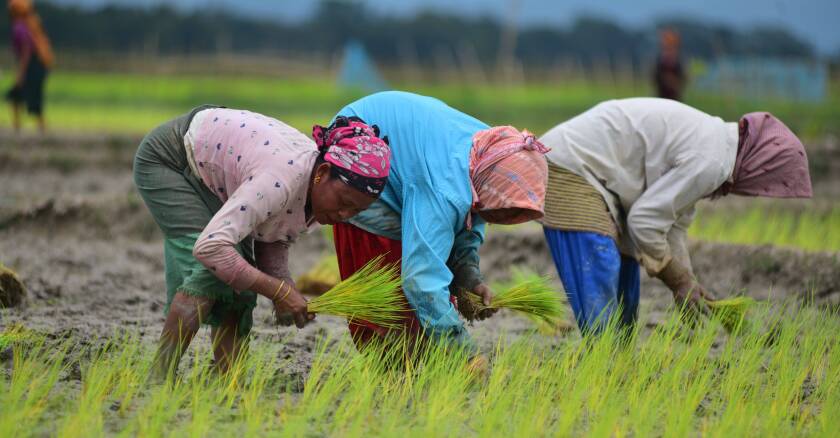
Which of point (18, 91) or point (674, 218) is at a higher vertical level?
point (674, 218)

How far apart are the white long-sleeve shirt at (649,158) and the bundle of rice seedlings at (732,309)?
28 centimetres

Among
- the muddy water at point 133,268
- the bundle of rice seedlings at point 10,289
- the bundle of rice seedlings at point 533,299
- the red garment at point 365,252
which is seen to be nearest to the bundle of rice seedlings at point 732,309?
the muddy water at point 133,268

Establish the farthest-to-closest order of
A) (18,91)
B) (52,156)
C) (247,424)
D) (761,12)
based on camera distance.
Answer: (761,12) < (18,91) < (52,156) < (247,424)

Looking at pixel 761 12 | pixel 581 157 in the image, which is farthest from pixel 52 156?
pixel 761 12

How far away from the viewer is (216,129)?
347cm

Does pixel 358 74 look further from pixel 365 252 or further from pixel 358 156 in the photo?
pixel 358 156

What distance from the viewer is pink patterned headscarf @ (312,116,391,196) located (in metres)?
3.29

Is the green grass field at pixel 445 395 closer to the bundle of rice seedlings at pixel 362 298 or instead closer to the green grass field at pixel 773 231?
the bundle of rice seedlings at pixel 362 298

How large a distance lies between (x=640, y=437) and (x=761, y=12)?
472ft

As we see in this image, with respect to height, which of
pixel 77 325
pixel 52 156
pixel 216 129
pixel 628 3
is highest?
pixel 216 129

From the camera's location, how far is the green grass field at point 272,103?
1440 centimetres

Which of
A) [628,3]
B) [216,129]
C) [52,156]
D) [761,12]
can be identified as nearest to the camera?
[216,129]

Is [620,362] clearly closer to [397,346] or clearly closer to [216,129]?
[397,346]

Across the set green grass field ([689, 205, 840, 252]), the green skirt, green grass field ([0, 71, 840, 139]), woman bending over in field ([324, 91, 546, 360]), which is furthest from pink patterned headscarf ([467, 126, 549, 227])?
green grass field ([0, 71, 840, 139])
